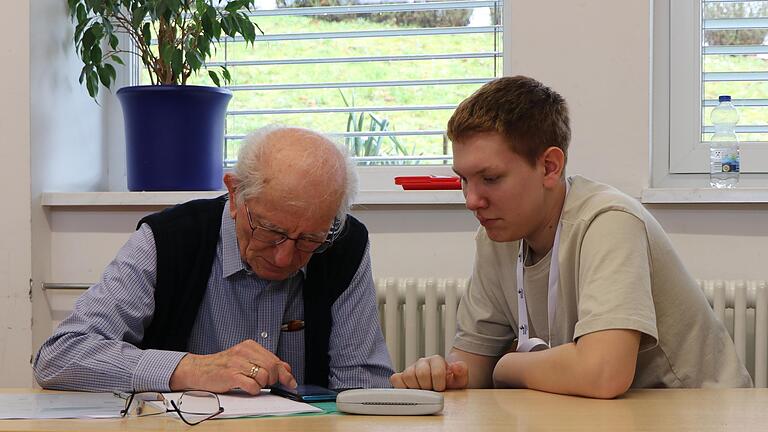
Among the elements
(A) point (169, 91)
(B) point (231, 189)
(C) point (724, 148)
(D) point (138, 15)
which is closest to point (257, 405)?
(B) point (231, 189)

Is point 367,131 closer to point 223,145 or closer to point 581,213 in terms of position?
point 223,145

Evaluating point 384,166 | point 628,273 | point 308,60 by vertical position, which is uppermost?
point 308,60

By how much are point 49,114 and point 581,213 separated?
1876mm

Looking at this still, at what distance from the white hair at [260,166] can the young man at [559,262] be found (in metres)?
0.23

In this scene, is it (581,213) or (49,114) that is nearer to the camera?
(581,213)

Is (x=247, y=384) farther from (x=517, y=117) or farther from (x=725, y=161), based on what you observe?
(x=725, y=161)

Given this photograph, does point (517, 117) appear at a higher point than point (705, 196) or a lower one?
higher

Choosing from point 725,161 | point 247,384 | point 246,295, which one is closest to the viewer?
point 247,384

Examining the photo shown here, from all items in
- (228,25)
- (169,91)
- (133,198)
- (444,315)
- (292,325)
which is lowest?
(444,315)

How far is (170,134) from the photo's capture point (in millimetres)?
3021

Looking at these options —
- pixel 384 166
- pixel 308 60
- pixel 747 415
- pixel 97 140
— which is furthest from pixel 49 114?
pixel 747 415

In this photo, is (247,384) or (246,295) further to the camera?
(246,295)

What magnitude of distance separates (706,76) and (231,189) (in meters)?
1.75

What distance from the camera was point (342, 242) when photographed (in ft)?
6.79
